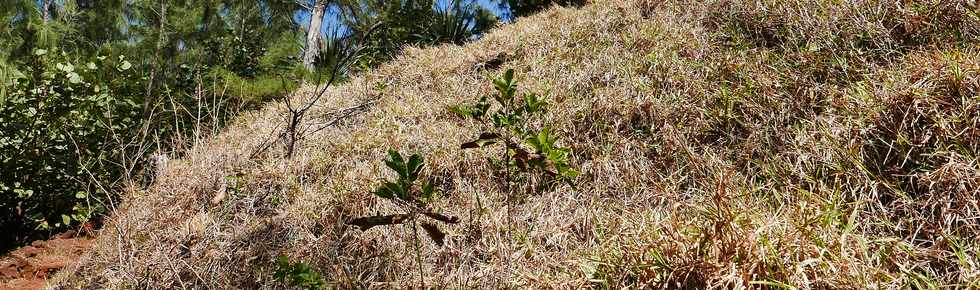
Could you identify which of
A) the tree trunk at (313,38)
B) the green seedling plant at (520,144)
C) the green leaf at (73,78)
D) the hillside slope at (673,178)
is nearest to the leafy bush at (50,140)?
the green leaf at (73,78)

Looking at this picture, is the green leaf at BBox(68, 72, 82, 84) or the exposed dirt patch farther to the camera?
the green leaf at BBox(68, 72, 82, 84)

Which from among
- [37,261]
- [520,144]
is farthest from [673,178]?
[37,261]

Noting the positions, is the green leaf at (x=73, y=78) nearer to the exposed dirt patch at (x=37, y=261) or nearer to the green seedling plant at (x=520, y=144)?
the exposed dirt patch at (x=37, y=261)

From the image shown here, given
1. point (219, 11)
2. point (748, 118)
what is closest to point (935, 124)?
point (748, 118)

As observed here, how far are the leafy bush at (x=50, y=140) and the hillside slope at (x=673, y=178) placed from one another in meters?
1.29

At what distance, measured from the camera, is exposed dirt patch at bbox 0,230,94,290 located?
3.86 metres

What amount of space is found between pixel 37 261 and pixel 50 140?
1240 mm

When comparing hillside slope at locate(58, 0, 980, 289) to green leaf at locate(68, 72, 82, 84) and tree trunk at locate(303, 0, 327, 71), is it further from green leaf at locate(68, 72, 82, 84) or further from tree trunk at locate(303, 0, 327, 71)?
tree trunk at locate(303, 0, 327, 71)

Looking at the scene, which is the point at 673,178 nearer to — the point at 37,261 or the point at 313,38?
the point at 37,261

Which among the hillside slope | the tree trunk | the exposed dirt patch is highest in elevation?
the tree trunk

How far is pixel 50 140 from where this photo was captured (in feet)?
15.6

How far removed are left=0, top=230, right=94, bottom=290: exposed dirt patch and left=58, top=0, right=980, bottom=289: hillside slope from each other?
71 cm

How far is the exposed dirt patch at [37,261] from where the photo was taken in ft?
12.7

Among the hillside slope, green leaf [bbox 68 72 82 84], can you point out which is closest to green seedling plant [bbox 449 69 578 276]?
the hillside slope
